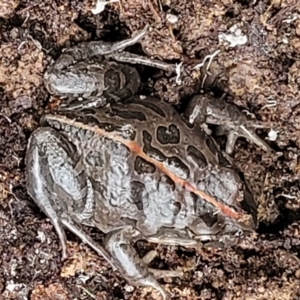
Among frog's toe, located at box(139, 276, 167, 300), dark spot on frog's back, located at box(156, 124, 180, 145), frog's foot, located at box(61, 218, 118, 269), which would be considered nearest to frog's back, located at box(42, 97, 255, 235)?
dark spot on frog's back, located at box(156, 124, 180, 145)

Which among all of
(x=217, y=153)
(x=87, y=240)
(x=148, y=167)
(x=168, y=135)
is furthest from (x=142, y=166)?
(x=87, y=240)

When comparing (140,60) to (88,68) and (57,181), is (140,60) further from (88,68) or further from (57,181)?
(57,181)

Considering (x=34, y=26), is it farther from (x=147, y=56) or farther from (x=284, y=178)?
(x=284, y=178)

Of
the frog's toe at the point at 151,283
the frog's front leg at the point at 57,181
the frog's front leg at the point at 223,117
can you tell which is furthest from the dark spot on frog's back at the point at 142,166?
the frog's toe at the point at 151,283

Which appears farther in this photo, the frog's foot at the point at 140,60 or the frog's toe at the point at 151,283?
the frog's foot at the point at 140,60

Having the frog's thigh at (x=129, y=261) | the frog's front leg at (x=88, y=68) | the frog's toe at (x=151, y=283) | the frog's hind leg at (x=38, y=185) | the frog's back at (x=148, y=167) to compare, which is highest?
the frog's front leg at (x=88, y=68)

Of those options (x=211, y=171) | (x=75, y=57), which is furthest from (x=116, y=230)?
(x=75, y=57)

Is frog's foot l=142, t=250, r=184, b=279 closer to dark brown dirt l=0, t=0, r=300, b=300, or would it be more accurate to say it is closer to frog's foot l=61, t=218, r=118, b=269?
dark brown dirt l=0, t=0, r=300, b=300

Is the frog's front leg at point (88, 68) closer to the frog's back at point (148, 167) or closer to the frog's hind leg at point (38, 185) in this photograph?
the frog's back at point (148, 167)
